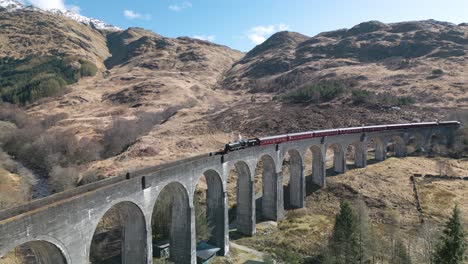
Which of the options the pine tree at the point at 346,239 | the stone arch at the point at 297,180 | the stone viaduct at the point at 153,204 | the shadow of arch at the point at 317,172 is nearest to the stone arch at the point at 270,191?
the stone viaduct at the point at 153,204

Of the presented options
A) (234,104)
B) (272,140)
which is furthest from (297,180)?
(234,104)

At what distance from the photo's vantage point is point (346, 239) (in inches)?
1134

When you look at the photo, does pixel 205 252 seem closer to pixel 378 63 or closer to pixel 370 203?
pixel 370 203

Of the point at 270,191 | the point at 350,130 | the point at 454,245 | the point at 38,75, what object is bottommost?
the point at 270,191

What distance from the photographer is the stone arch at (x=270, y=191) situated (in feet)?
134

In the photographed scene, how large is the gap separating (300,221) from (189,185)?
19.1 metres

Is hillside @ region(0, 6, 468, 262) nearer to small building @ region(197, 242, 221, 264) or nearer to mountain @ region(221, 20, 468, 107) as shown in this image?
mountain @ region(221, 20, 468, 107)

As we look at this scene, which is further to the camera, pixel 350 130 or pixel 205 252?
pixel 350 130

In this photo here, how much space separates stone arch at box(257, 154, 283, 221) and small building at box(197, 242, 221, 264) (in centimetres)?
1106

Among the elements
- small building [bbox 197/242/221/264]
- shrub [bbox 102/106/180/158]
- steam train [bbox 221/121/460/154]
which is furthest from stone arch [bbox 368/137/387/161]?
shrub [bbox 102/106/180/158]

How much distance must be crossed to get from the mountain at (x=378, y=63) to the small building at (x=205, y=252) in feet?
273

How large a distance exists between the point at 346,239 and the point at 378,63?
131 m

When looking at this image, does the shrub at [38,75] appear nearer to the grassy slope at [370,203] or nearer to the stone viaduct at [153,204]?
the stone viaduct at [153,204]

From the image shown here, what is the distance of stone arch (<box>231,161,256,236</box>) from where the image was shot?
36781 mm
